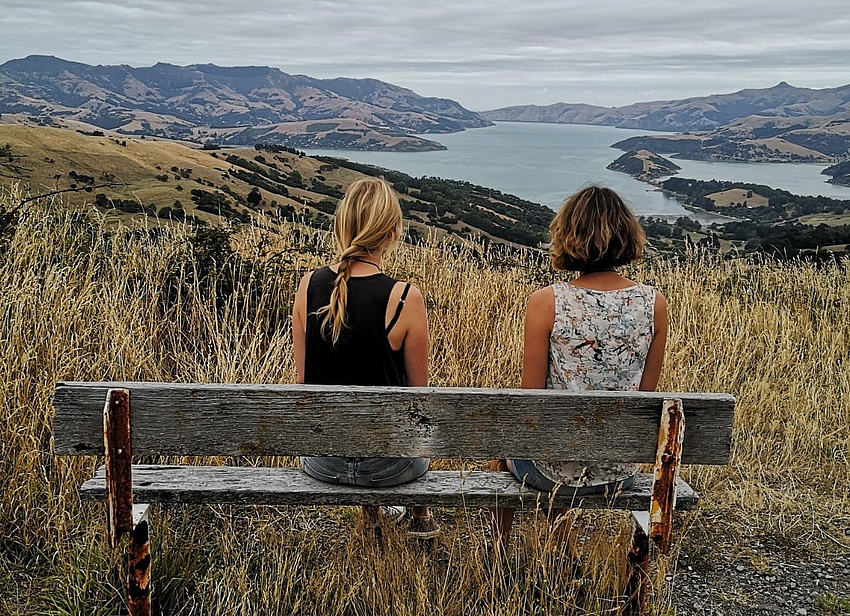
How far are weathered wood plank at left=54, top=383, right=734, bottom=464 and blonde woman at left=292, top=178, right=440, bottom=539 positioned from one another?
0.47 m

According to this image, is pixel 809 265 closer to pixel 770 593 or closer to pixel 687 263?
pixel 687 263

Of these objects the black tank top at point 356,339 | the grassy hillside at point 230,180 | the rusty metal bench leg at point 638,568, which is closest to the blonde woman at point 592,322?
the rusty metal bench leg at point 638,568

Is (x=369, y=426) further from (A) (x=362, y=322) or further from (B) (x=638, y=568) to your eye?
(B) (x=638, y=568)

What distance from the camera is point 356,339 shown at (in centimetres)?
233

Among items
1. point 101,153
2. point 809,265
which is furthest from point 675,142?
point 809,265

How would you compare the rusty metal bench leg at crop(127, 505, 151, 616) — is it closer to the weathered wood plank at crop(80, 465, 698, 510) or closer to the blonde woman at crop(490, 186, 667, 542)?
the weathered wood plank at crop(80, 465, 698, 510)

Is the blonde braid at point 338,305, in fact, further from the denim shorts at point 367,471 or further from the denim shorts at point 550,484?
the denim shorts at point 550,484

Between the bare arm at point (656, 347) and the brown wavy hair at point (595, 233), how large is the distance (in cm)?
19

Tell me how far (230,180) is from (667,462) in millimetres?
35528

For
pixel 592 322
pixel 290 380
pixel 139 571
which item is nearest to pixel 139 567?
pixel 139 571

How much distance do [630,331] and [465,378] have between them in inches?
86.9

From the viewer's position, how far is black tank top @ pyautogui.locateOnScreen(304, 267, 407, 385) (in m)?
2.32

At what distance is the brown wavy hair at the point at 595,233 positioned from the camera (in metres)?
2.33

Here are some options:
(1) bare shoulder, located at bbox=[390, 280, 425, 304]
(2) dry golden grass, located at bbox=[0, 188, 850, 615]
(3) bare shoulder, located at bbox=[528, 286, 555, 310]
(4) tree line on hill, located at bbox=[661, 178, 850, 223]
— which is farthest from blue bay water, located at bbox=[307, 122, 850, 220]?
(1) bare shoulder, located at bbox=[390, 280, 425, 304]
